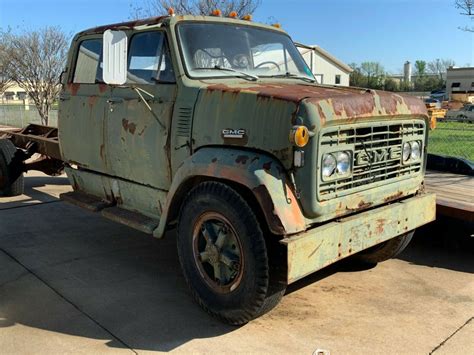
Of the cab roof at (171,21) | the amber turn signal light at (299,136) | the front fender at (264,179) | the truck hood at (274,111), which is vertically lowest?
the front fender at (264,179)

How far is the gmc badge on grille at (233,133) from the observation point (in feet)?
11.4

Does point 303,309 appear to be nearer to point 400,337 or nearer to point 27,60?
point 400,337

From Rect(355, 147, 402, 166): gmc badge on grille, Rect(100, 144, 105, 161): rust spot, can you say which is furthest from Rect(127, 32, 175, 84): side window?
Rect(355, 147, 402, 166): gmc badge on grille

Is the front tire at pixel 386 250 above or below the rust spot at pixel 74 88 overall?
below

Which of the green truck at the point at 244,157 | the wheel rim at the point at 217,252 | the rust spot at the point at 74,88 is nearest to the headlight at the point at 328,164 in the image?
the green truck at the point at 244,157

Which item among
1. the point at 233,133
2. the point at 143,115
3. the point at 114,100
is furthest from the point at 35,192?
the point at 233,133

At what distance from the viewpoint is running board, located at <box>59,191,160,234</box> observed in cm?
431

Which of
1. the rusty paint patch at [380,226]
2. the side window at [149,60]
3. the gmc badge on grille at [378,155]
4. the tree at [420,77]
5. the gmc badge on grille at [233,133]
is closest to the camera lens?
the gmc badge on grille at [233,133]

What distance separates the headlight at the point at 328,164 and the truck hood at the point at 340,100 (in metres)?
0.26

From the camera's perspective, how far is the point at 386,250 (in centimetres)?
476

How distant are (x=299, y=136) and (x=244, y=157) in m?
0.46

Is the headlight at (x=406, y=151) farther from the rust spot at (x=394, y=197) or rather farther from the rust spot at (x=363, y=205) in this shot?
the rust spot at (x=363, y=205)

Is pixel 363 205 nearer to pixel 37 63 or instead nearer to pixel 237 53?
pixel 237 53

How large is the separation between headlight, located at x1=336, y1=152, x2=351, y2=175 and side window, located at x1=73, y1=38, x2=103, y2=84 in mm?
2834
